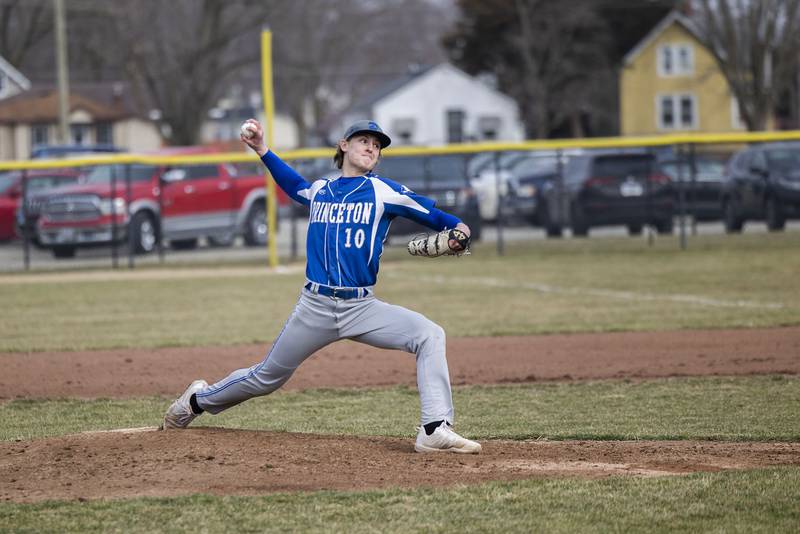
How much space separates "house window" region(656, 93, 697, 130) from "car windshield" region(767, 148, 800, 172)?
41219 mm

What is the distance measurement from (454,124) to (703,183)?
143 ft

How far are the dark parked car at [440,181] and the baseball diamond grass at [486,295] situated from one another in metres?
0.74

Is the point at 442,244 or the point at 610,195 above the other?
the point at 610,195

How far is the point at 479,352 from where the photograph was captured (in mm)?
Result: 11680

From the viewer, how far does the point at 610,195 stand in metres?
23.0

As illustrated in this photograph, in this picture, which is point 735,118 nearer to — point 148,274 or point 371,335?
point 148,274

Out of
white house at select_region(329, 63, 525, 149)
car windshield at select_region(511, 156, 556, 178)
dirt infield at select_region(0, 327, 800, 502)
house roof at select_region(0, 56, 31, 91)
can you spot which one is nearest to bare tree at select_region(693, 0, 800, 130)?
white house at select_region(329, 63, 525, 149)

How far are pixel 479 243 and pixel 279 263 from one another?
4.08 m

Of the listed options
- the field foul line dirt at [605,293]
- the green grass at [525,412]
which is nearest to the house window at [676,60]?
the field foul line dirt at [605,293]

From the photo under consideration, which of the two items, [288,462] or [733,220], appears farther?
[733,220]

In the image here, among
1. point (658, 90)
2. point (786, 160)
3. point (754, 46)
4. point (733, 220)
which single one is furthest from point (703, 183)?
point (658, 90)

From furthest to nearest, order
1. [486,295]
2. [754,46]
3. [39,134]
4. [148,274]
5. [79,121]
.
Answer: [39,134] < [79,121] < [754,46] < [148,274] < [486,295]

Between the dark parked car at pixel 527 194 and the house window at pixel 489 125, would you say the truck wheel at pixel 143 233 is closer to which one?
the dark parked car at pixel 527 194

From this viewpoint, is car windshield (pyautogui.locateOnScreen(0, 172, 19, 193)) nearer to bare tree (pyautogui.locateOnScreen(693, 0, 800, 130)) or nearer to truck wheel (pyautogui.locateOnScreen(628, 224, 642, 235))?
truck wheel (pyautogui.locateOnScreen(628, 224, 642, 235))
